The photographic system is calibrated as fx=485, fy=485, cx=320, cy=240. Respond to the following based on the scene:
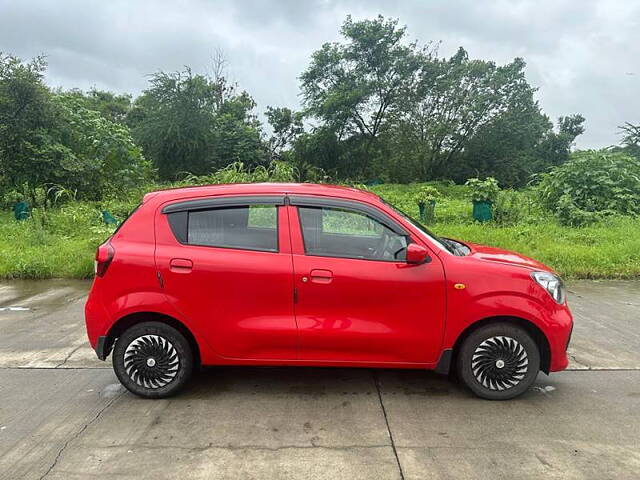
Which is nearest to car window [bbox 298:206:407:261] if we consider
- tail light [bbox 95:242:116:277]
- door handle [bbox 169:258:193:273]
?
door handle [bbox 169:258:193:273]

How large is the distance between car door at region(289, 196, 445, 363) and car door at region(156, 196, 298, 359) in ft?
0.39

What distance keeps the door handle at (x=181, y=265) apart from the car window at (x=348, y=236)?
0.91m

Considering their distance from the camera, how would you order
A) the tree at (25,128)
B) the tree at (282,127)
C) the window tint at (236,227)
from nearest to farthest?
1. the window tint at (236,227)
2. the tree at (25,128)
3. the tree at (282,127)

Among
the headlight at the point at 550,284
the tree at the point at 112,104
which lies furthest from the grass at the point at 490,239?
the tree at the point at 112,104

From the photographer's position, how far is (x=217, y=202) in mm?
3943

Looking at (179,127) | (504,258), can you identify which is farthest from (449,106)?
(504,258)

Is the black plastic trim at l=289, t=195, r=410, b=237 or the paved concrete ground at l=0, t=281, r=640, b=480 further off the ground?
the black plastic trim at l=289, t=195, r=410, b=237

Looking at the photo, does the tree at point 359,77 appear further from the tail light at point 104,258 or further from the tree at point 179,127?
the tail light at point 104,258

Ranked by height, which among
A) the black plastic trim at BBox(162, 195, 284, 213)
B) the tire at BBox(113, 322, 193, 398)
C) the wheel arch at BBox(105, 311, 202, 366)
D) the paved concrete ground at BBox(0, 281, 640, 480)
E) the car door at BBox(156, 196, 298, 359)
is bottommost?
the paved concrete ground at BBox(0, 281, 640, 480)

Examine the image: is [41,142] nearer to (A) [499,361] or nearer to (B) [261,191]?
(B) [261,191]

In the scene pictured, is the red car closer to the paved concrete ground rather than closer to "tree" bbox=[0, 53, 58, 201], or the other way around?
the paved concrete ground

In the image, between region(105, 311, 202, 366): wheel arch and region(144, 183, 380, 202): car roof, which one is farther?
region(144, 183, 380, 202): car roof

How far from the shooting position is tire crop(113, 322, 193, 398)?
3834 millimetres

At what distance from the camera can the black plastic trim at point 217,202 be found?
3.92m
